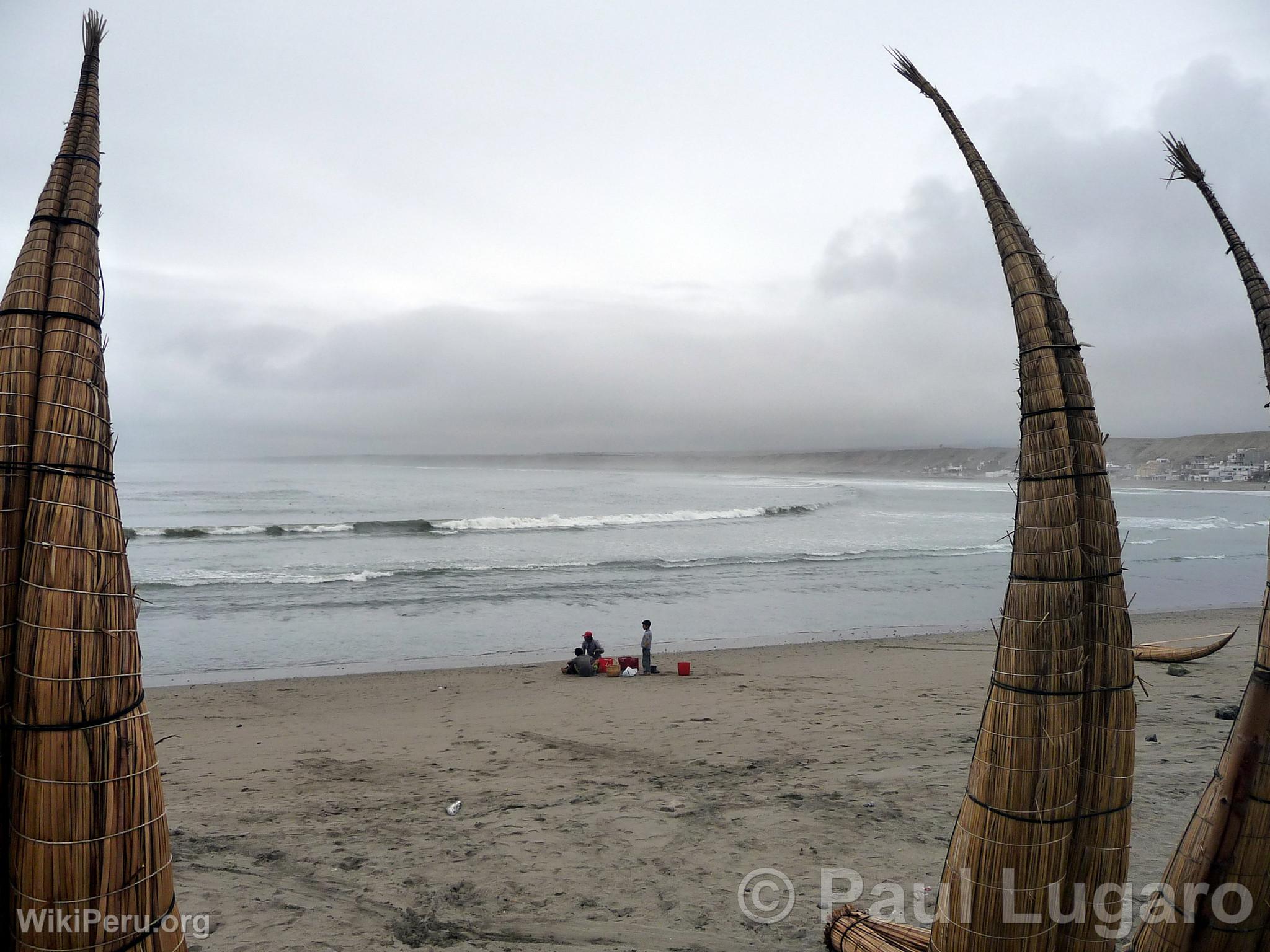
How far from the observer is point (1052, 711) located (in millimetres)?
2078

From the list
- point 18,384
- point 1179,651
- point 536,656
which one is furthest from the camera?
point 536,656

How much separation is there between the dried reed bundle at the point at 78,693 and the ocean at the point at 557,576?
10.5 m

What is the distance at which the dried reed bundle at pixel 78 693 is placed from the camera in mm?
1661

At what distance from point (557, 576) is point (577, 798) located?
14668mm

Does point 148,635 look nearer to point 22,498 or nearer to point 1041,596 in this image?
point 22,498

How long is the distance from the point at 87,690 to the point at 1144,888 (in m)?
5.08

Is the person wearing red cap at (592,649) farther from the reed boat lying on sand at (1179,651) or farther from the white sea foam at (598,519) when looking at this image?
the white sea foam at (598,519)

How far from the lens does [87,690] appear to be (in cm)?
169

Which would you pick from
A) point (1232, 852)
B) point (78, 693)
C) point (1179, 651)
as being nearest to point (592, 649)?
point (1179, 651)

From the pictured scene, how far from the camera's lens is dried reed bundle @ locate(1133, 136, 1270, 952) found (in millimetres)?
1916

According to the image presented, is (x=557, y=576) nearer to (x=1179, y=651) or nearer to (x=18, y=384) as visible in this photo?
(x=1179, y=651)

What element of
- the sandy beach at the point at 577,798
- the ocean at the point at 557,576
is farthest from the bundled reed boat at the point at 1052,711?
the ocean at the point at 557,576

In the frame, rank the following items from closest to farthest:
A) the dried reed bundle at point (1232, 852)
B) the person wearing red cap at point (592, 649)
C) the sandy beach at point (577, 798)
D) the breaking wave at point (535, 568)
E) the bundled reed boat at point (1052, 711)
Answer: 1. the dried reed bundle at point (1232, 852)
2. the bundled reed boat at point (1052, 711)
3. the sandy beach at point (577, 798)
4. the person wearing red cap at point (592, 649)
5. the breaking wave at point (535, 568)

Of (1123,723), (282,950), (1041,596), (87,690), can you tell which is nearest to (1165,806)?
(1123,723)
